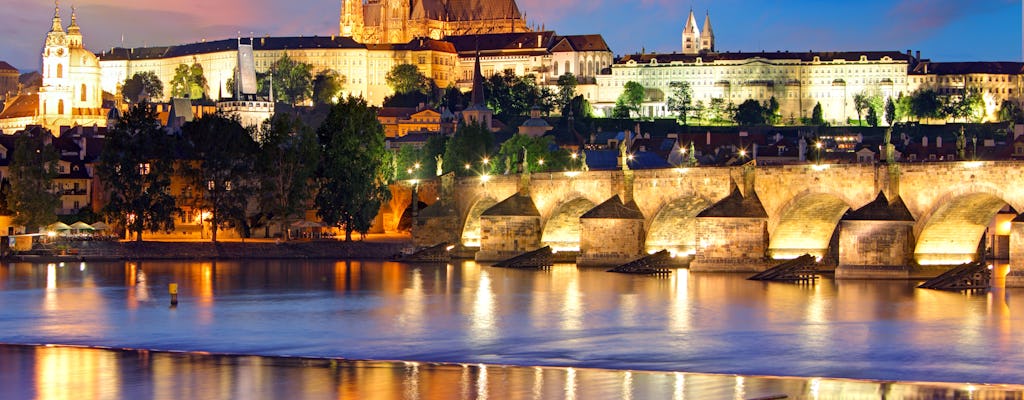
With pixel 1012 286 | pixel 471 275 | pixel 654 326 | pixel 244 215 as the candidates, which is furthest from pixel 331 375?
pixel 244 215

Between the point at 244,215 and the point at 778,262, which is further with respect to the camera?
the point at 244,215

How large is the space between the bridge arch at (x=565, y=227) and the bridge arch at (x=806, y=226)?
13736mm

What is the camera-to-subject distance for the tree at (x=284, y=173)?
282 feet

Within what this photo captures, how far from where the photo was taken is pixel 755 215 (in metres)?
66.8

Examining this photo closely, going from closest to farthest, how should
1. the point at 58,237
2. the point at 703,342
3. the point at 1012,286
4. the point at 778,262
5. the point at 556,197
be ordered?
1. the point at 703,342
2. the point at 1012,286
3. the point at 778,262
4. the point at 556,197
5. the point at 58,237

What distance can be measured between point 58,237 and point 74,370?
151 feet

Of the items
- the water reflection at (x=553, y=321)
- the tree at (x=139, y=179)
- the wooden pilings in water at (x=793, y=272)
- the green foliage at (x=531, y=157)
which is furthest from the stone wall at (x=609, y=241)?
the green foliage at (x=531, y=157)

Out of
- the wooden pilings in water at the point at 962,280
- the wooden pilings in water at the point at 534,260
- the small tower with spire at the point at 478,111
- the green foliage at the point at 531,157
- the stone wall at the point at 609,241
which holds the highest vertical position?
the small tower with spire at the point at 478,111

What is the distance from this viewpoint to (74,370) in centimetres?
4056

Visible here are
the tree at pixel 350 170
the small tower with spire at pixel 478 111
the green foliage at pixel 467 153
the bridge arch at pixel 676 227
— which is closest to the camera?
the bridge arch at pixel 676 227

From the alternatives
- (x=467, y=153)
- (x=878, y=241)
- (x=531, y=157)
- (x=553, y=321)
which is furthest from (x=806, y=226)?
(x=467, y=153)

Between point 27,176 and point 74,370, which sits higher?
point 27,176

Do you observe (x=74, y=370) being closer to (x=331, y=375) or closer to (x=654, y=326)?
(x=331, y=375)

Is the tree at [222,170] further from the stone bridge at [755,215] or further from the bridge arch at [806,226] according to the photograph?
the bridge arch at [806,226]
